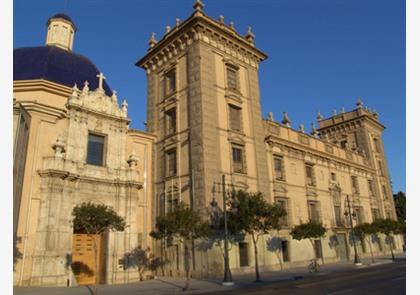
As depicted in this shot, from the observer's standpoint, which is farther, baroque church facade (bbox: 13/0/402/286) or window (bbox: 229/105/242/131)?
window (bbox: 229/105/242/131)

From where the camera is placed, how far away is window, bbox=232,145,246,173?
2536 centimetres

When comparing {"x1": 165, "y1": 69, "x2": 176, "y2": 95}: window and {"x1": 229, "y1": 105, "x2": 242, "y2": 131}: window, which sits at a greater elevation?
{"x1": 165, "y1": 69, "x2": 176, "y2": 95}: window

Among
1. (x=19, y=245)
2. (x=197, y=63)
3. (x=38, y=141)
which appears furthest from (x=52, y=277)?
(x=197, y=63)

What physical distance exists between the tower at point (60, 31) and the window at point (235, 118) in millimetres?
16760

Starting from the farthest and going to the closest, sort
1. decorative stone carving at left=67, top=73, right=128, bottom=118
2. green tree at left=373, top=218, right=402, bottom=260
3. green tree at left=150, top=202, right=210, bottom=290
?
1. green tree at left=373, top=218, right=402, bottom=260
2. decorative stone carving at left=67, top=73, right=128, bottom=118
3. green tree at left=150, top=202, right=210, bottom=290

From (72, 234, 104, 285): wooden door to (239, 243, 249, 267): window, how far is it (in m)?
9.41

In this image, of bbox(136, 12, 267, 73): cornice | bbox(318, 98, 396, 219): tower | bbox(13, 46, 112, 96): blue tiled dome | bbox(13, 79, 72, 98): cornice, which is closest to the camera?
bbox(13, 79, 72, 98): cornice

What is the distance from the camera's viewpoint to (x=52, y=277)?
58.4ft

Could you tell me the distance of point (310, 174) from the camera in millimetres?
33312

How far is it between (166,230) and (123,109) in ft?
36.2

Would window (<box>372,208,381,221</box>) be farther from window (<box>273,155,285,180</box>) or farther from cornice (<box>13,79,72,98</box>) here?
cornice (<box>13,79,72,98</box>)

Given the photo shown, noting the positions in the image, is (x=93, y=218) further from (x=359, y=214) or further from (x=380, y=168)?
(x=380, y=168)

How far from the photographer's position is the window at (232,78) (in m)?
27.8

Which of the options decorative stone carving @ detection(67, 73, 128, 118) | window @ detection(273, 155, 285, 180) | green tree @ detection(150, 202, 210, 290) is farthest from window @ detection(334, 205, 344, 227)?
decorative stone carving @ detection(67, 73, 128, 118)
